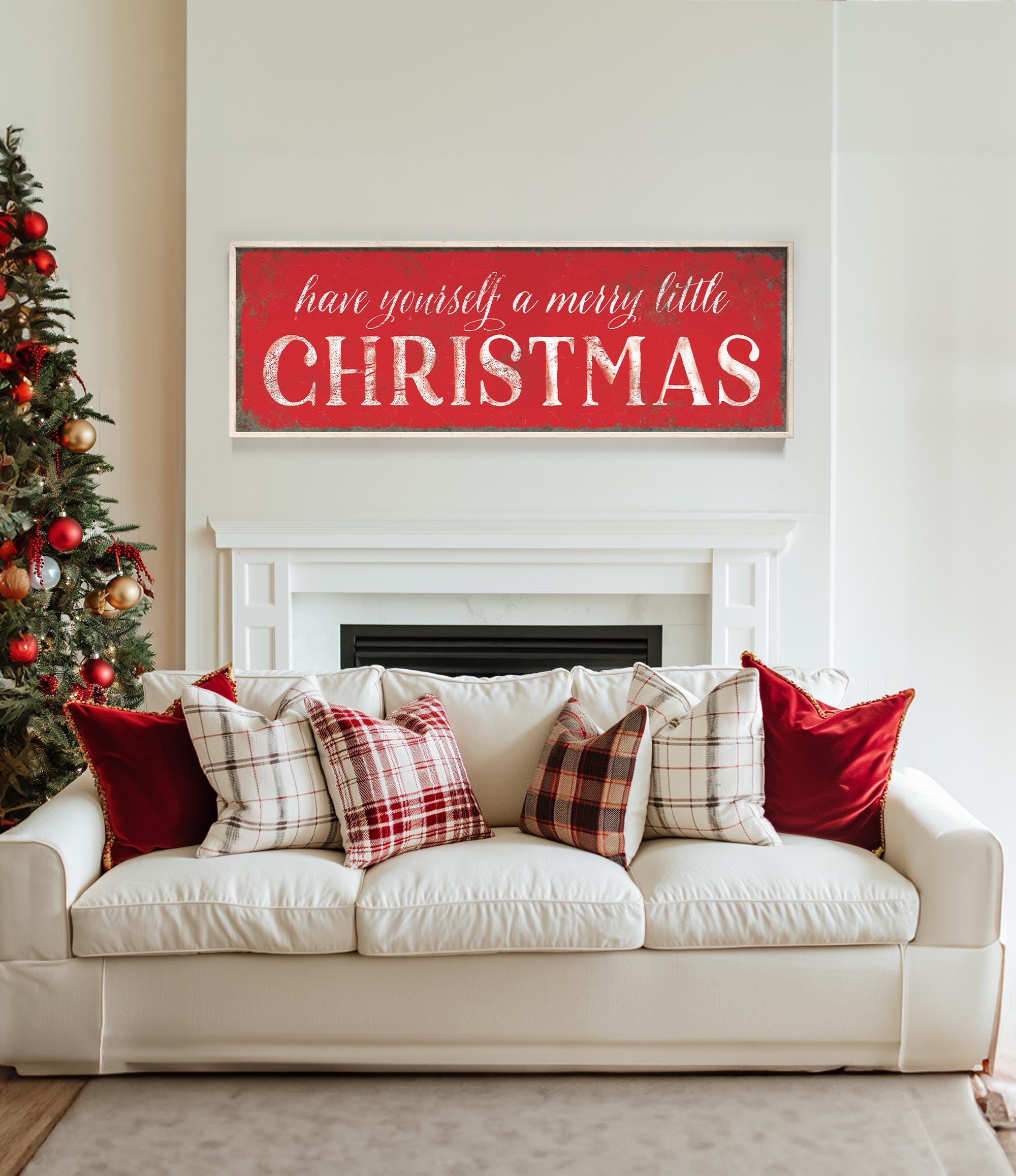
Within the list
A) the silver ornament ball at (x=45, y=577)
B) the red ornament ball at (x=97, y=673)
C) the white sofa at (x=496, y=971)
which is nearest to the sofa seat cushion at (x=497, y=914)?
the white sofa at (x=496, y=971)

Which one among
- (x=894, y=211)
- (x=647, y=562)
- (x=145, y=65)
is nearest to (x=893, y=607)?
(x=647, y=562)

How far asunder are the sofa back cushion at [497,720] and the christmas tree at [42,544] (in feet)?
3.64

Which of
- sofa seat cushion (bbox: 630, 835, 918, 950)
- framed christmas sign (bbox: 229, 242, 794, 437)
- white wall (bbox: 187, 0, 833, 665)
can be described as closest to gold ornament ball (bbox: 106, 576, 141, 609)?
white wall (bbox: 187, 0, 833, 665)

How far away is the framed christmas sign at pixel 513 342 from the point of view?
A: 3650 mm

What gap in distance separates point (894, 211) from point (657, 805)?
2588 mm

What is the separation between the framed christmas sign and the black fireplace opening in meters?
0.74

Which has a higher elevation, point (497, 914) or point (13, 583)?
point (13, 583)

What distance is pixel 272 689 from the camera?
2611 millimetres

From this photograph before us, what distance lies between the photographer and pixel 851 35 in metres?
3.74

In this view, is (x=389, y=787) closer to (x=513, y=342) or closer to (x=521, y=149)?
(x=513, y=342)

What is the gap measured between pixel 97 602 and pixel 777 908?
7.37ft

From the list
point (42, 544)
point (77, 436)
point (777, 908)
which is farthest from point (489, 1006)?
point (77, 436)

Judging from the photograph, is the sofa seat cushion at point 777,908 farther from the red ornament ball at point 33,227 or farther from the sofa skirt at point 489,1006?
the red ornament ball at point 33,227

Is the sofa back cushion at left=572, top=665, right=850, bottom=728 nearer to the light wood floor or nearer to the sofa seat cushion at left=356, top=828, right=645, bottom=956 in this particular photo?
the sofa seat cushion at left=356, top=828, right=645, bottom=956
